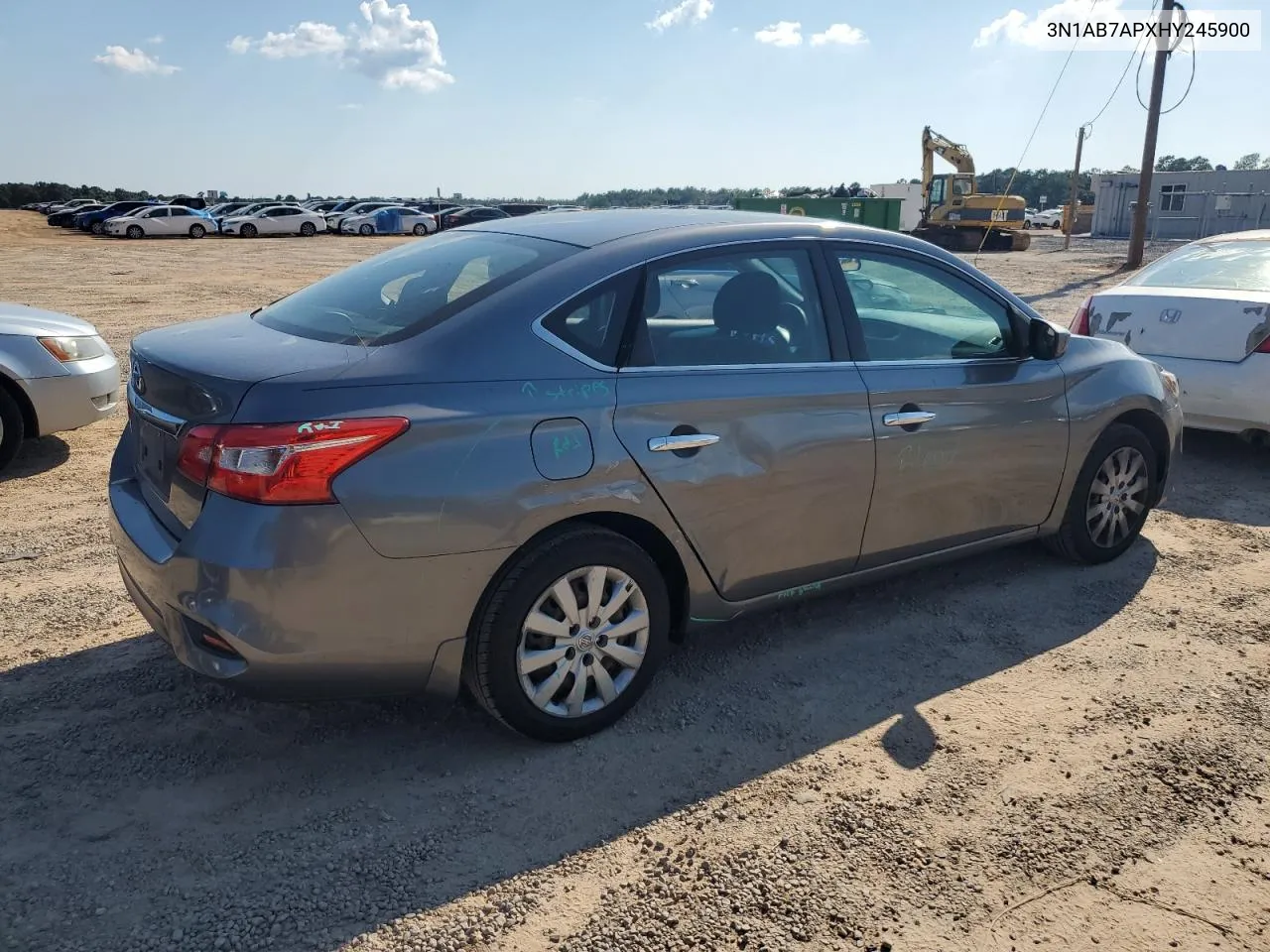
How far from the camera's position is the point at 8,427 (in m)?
6.04

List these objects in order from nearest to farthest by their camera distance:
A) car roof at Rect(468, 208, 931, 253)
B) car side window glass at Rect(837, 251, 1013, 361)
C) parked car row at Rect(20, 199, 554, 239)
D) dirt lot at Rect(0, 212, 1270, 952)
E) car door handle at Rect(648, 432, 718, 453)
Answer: dirt lot at Rect(0, 212, 1270, 952) < car door handle at Rect(648, 432, 718, 453) < car roof at Rect(468, 208, 931, 253) < car side window glass at Rect(837, 251, 1013, 361) < parked car row at Rect(20, 199, 554, 239)

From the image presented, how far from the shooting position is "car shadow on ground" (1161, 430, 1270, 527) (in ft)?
19.7

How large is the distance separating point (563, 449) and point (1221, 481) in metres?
5.48

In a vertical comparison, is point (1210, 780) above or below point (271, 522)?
below

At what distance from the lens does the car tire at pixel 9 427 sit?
601 centimetres

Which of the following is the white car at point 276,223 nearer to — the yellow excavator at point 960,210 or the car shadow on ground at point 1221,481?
the yellow excavator at point 960,210

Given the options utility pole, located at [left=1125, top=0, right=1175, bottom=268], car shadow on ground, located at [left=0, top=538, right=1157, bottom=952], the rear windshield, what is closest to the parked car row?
utility pole, located at [left=1125, top=0, right=1175, bottom=268]

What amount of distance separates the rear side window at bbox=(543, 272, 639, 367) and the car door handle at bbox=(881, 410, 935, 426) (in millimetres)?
1184

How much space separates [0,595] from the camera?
4.41 meters

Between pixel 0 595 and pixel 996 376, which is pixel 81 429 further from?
pixel 996 376

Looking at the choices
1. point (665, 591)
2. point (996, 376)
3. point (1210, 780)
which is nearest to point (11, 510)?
point (665, 591)

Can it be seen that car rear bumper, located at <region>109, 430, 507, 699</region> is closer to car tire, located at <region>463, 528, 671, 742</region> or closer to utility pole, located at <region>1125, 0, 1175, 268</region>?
car tire, located at <region>463, 528, 671, 742</region>

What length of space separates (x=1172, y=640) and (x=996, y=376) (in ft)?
4.47

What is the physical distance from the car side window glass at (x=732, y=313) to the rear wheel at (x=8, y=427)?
15.2ft
